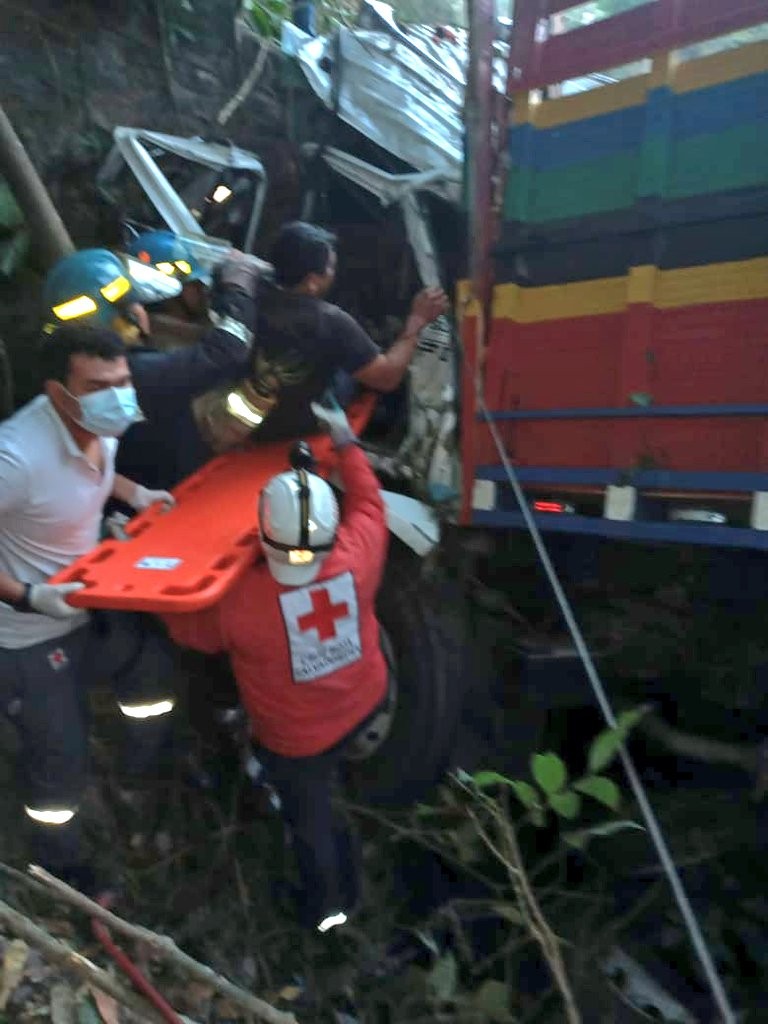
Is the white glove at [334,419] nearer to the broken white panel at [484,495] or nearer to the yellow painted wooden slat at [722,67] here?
the broken white panel at [484,495]

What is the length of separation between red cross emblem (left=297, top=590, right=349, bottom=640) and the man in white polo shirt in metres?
0.61

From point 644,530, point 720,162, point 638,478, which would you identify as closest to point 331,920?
point 644,530

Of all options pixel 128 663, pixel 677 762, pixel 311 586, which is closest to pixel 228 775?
pixel 128 663

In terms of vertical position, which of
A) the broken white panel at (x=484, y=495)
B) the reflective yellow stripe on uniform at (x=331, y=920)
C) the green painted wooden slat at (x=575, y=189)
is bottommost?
the reflective yellow stripe on uniform at (x=331, y=920)

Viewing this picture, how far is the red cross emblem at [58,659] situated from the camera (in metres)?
2.51

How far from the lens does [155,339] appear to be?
335 cm

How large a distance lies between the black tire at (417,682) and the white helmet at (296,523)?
68cm

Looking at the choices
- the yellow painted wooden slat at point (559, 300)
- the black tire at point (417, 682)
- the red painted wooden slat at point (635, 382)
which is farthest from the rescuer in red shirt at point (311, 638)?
the yellow painted wooden slat at point (559, 300)

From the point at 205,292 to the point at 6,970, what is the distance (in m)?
2.38

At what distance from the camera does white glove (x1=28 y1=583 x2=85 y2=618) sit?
2346mm

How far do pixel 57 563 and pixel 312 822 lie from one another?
3.62ft

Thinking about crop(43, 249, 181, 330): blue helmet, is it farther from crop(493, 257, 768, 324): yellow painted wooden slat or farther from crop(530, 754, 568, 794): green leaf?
crop(530, 754, 568, 794): green leaf

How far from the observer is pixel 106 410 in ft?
7.89

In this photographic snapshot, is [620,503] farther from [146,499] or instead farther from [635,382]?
[146,499]
